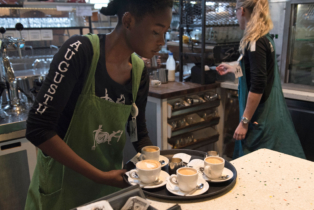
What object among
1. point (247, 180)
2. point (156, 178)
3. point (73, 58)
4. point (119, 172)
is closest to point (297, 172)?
point (247, 180)

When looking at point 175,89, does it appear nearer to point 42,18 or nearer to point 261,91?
point 261,91

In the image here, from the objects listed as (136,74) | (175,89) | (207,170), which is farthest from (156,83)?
(207,170)

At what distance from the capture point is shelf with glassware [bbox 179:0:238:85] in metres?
2.64

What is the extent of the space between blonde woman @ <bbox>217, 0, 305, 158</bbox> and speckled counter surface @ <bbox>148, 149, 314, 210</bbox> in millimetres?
777

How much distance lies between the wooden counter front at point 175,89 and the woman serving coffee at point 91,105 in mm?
1254

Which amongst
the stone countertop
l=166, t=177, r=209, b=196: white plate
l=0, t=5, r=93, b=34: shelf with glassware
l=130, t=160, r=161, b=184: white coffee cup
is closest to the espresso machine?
l=0, t=5, r=93, b=34: shelf with glassware

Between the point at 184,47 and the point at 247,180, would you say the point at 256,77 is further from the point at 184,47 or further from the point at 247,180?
the point at 184,47

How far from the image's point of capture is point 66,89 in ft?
2.97

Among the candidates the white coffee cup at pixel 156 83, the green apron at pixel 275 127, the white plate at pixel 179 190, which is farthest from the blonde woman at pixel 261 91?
the white plate at pixel 179 190

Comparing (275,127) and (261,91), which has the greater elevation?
(261,91)

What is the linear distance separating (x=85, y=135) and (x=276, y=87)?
143 centimetres

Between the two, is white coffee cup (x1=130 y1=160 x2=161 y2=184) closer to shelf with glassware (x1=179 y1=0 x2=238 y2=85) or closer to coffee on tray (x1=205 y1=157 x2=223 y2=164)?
coffee on tray (x1=205 y1=157 x2=223 y2=164)

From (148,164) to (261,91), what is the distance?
1.17m

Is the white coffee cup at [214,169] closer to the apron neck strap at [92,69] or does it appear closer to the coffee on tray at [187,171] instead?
the coffee on tray at [187,171]
